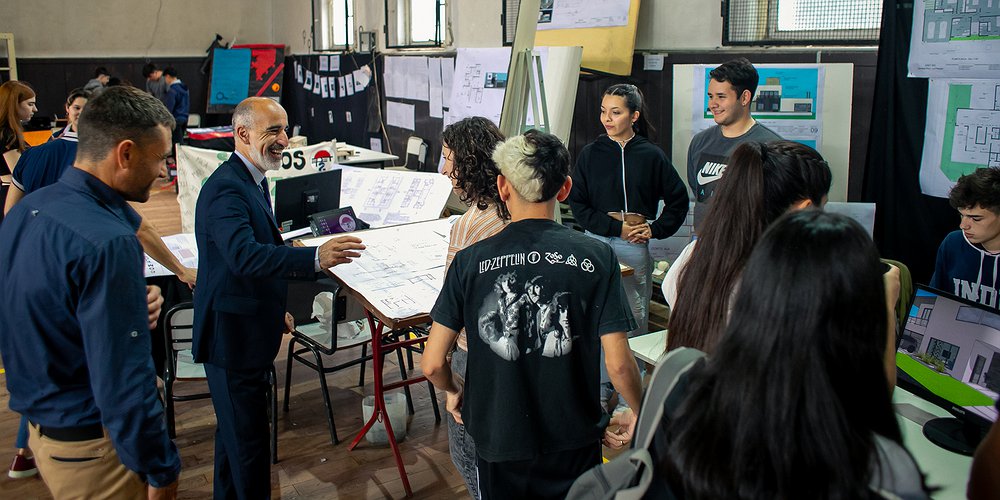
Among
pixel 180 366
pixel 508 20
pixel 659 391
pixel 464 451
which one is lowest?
pixel 180 366

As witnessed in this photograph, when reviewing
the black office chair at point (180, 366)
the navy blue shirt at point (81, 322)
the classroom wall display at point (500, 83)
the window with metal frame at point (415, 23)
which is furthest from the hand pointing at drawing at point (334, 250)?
the window with metal frame at point (415, 23)

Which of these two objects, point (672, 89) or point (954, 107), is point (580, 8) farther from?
point (954, 107)

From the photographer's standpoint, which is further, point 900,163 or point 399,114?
point 399,114

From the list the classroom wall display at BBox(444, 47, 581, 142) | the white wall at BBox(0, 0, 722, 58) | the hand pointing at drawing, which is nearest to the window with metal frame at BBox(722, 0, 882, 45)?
the classroom wall display at BBox(444, 47, 581, 142)

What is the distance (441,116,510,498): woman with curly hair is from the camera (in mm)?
2238

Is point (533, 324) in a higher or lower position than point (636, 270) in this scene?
higher

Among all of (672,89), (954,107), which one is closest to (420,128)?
(672,89)

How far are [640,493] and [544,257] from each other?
77 cm

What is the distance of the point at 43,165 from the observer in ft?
12.3

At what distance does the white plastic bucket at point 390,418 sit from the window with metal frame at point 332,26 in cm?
800

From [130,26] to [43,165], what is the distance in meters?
10.6

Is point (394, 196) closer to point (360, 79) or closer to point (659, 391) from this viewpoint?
point (659, 391)

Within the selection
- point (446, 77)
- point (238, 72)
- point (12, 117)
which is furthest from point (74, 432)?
point (238, 72)

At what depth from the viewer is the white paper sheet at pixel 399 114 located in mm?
9047
